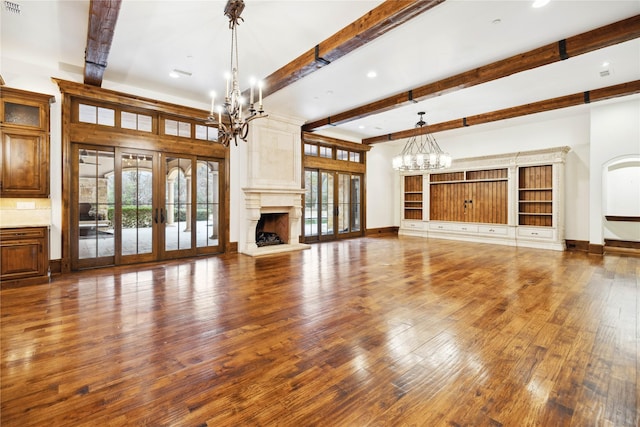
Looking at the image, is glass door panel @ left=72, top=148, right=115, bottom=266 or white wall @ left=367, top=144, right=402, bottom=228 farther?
white wall @ left=367, top=144, right=402, bottom=228

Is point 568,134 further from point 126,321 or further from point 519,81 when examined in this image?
point 126,321

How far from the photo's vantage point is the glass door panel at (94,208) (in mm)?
5121

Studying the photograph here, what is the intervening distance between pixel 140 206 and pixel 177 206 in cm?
68

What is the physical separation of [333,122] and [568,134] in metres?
6.07

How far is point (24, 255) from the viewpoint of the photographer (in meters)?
4.15

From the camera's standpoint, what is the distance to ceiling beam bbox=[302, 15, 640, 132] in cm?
358

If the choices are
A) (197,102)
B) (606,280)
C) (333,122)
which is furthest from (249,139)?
(606,280)

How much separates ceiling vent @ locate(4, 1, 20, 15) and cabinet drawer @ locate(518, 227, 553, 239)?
10404mm

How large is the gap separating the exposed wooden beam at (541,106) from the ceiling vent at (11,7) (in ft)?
27.0

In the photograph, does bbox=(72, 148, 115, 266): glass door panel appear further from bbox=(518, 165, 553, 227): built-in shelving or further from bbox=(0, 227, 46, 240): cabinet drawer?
bbox=(518, 165, 553, 227): built-in shelving

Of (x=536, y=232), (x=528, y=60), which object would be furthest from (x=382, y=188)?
(x=528, y=60)

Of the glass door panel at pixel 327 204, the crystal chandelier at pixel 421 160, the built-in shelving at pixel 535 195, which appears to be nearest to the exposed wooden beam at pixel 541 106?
the crystal chandelier at pixel 421 160

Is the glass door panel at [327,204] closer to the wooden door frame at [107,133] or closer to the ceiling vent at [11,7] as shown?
the wooden door frame at [107,133]

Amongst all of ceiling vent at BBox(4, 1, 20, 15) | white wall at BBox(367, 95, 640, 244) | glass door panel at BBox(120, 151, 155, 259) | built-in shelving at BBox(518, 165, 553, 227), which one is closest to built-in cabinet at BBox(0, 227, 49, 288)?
glass door panel at BBox(120, 151, 155, 259)
